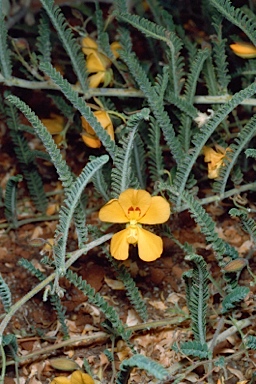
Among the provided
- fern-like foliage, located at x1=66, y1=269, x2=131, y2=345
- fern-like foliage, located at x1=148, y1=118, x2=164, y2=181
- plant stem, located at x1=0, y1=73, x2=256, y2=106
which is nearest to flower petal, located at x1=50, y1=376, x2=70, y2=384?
fern-like foliage, located at x1=66, y1=269, x2=131, y2=345

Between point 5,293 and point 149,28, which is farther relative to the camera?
point 149,28

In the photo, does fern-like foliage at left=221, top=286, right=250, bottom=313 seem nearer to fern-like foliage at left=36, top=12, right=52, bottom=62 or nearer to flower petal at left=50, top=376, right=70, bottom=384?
flower petal at left=50, top=376, right=70, bottom=384

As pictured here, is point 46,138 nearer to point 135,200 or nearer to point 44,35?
point 135,200

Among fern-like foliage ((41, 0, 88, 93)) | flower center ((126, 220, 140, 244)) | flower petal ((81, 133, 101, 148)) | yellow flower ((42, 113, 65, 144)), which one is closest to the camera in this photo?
flower center ((126, 220, 140, 244))

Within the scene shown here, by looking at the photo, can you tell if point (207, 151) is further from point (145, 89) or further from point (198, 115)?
point (145, 89)

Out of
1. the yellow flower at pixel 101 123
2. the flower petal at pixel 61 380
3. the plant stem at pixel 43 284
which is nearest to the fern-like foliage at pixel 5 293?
the plant stem at pixel 43 284

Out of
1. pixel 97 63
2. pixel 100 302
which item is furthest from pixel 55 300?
pixel 97 63
